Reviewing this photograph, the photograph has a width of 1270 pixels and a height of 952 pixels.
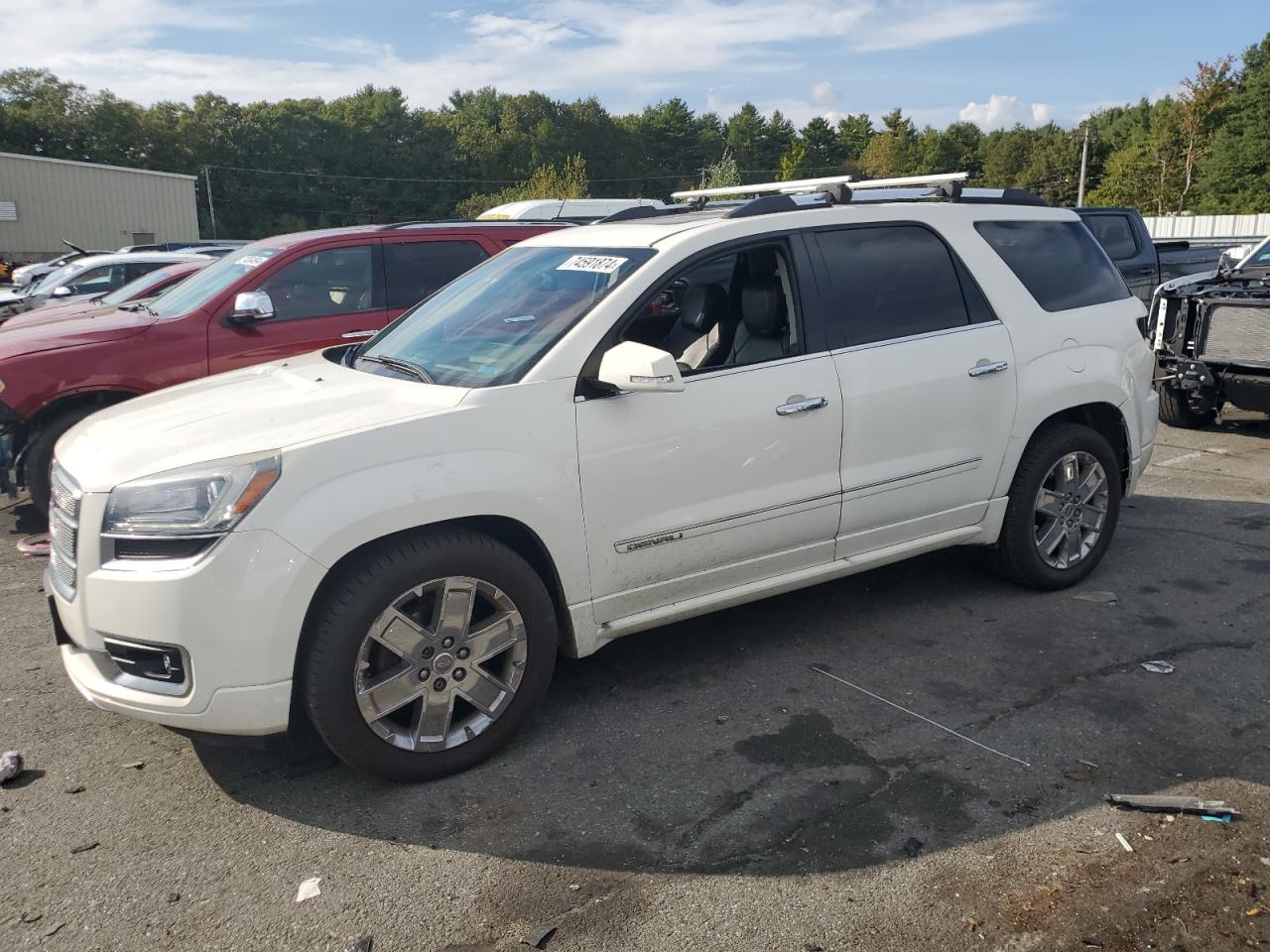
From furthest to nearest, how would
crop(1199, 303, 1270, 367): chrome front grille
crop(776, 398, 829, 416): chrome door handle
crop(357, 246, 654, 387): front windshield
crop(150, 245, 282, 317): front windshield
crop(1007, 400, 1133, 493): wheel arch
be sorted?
crop(1199, 303, 1270, 367): chrome front grille
crop(150, 245, 282, 317): front windshield
crop(1007, 400, 1133, 493): wheel arch
crop(776, 398, 829, 416): chrome door handle
crop(357, 246, 654, 387): front windshield

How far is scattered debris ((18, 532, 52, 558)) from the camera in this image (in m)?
5.94

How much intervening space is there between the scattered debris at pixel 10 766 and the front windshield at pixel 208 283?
3.98 meters

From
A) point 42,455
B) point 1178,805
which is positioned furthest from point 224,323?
point 1178,805

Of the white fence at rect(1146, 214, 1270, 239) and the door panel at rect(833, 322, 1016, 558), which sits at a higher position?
the white fence at rect(1146, 214, 1270, 239)

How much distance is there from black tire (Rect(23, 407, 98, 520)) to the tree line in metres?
47.3

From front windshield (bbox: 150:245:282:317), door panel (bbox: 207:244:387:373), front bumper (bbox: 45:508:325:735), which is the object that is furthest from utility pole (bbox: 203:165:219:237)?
front bumper (bbox: 45:508:325:735)

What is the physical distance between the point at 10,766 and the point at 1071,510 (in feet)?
15.4

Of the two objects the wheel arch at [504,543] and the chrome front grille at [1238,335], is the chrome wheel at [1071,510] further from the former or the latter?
the chrome front grille at [1238,335]

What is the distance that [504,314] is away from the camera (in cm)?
420

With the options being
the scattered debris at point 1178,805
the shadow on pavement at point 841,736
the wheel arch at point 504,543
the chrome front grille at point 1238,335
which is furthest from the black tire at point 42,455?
the chrome front grille at point 1238,335

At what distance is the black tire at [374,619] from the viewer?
325 centimetres

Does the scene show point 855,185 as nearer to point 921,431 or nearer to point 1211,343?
point 921,431

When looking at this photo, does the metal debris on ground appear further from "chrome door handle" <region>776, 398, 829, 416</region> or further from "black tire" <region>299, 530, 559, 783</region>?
"black tire" <region>299, 530, 559, 783</region>

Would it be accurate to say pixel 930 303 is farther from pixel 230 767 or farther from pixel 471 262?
pixel 471 262
